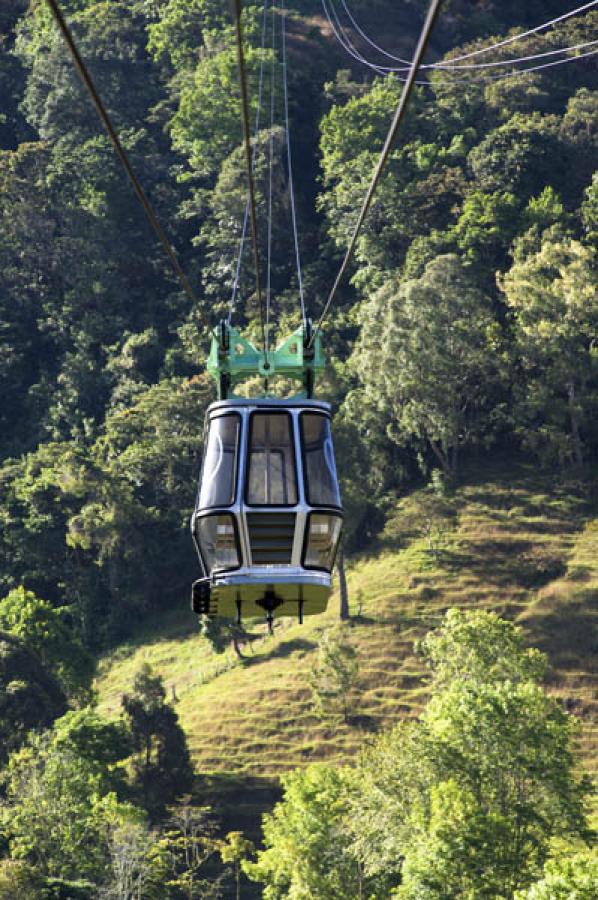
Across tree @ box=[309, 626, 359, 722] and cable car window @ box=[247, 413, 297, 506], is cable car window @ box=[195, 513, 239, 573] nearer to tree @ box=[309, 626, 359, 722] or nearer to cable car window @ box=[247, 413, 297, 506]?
cable car window @ box=[247, 413, 297, 506]

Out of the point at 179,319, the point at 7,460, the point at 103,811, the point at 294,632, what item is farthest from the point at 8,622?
the point at 179,319

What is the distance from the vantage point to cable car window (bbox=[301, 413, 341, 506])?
1644 cm

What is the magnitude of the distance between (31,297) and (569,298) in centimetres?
3830

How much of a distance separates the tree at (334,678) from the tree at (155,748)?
209 inches

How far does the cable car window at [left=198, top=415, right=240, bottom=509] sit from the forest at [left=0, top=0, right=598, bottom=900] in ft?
52.6

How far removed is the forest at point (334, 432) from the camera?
4162cm

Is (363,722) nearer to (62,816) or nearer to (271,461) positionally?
(62,816)

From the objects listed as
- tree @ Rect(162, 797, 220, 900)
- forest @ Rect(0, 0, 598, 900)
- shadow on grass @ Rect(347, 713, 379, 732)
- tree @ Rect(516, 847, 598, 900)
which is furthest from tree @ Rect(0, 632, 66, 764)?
tree @ Rect(516, 847, 598, 900)

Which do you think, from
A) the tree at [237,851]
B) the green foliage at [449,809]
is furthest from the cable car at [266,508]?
the tree at [237,851]

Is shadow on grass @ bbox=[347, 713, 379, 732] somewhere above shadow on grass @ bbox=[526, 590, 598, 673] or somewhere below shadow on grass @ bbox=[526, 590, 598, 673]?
below

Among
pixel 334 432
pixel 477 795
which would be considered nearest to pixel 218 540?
pixel 477 795

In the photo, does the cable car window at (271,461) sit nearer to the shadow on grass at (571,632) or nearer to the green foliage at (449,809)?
the green foliage at (449,809)

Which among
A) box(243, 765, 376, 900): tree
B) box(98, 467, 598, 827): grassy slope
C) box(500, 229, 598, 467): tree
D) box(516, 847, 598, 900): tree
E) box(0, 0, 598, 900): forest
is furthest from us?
box(500, 229, 598, 467): tree

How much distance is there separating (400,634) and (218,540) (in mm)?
46893
